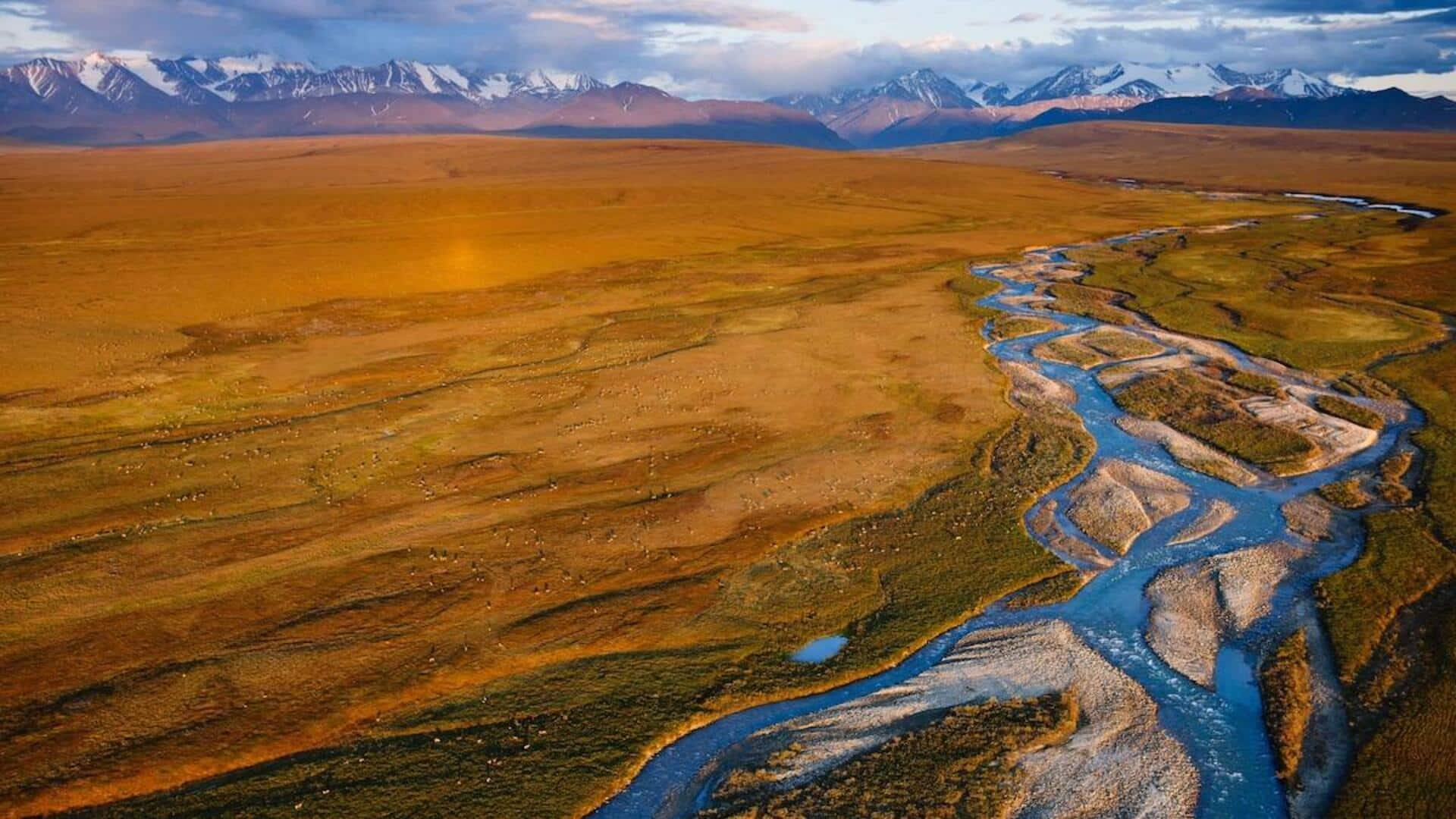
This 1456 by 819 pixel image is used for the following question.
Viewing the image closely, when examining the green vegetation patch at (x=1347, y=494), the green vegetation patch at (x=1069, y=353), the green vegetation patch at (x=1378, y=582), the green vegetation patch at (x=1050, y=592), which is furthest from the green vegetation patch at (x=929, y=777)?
the green vegetation patch at (x=1069, y=353)

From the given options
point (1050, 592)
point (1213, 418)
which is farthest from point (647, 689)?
point (1213, 418)

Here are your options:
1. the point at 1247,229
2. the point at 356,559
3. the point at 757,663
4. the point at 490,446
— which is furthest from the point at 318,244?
the point at 1247,229

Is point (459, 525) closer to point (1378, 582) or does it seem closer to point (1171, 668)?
point (1171, 668)

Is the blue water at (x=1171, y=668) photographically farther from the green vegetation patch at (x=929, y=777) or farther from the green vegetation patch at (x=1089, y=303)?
the green vegetation patch at (x=1089, y=303)

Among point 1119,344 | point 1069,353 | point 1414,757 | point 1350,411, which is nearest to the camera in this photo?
A: point 1414,757

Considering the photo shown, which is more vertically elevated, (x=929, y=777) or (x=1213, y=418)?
(x=1213, y=418)

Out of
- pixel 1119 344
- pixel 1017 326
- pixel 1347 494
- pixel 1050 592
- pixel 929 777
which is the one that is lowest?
pixel 929 777

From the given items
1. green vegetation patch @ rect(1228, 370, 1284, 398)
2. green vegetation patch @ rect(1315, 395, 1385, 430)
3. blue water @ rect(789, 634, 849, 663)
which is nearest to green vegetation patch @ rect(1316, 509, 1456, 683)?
green vegetation patch @ rect(1315, 395, 1385, 430)

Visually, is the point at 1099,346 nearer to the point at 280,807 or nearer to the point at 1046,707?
the point at 1046,707
